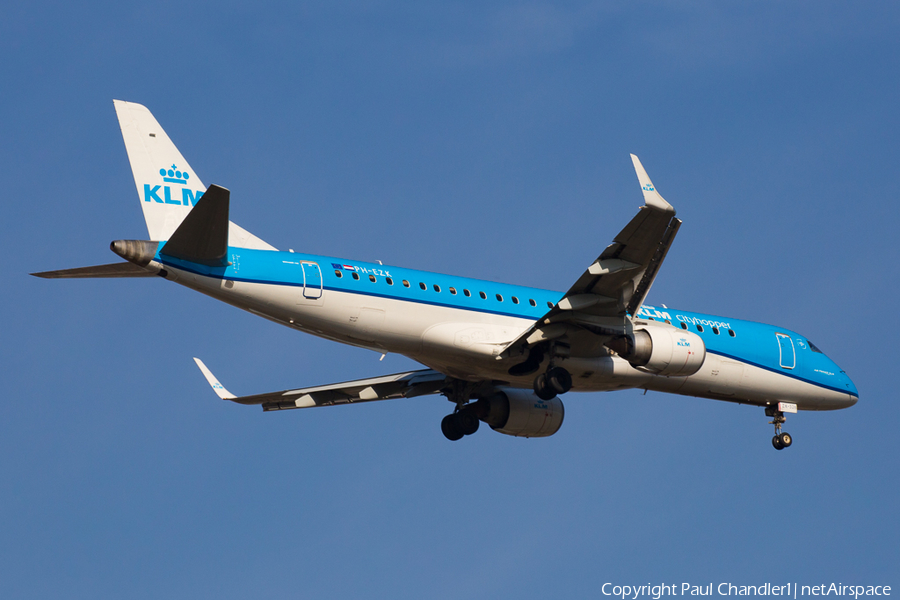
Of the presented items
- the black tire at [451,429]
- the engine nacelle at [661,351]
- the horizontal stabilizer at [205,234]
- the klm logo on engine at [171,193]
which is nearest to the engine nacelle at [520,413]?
the black tire at [451,429]

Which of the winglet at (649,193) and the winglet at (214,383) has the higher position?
the winglet at (649,193)

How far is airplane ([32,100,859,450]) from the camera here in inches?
825

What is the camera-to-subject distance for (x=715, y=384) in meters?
27.1

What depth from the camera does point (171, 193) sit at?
71.8ft

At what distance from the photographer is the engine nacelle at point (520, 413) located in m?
27.8

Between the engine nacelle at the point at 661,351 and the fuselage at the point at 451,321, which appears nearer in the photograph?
the fuselage at the point at 451,321

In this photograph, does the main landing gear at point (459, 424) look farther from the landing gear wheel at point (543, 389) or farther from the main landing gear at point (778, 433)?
the main landing gear at point (778, 433)

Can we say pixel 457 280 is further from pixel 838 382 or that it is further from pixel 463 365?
pixel 838 382

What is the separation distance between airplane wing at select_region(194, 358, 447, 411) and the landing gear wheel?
165 inches

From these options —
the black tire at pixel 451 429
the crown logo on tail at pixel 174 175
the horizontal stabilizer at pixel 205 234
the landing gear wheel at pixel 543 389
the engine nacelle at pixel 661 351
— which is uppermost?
the crown logo on tail at pixel 174 175

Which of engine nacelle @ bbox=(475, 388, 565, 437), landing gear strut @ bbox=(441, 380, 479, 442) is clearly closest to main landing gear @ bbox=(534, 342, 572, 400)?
engine nacelle @ bbox=(475, 388, 565, 437)

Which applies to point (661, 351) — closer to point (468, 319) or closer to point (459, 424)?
point (468, 319)

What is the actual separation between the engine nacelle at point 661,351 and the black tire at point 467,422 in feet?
18.5

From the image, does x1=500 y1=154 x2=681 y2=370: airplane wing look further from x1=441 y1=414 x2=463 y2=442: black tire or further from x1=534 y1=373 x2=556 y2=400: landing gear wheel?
x1=441 y1=414 x2=463 y2=442: black tire
